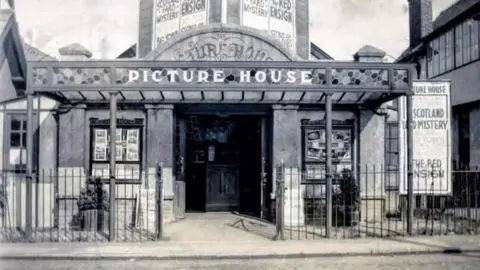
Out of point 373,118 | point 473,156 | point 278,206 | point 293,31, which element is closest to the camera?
point 278,206

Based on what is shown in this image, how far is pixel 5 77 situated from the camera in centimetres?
1375

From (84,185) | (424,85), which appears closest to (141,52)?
(84,185)

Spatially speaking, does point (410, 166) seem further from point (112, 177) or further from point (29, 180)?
point (29, 180)

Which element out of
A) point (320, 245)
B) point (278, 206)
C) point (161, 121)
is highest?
point (161, 121)

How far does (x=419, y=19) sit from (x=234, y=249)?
16.3 metres

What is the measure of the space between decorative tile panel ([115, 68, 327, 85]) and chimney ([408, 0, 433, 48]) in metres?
11.6

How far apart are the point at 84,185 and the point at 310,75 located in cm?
640

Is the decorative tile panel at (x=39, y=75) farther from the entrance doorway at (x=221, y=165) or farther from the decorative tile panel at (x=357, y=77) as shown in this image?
the decorative tile panel at (x=357, y=77)

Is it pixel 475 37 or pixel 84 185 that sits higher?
pixel 475 37

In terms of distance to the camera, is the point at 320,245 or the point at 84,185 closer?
the point at 320,245

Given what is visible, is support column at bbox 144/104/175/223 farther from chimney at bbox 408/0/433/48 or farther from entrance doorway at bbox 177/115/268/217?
chimney at bbox 408/0/433/48

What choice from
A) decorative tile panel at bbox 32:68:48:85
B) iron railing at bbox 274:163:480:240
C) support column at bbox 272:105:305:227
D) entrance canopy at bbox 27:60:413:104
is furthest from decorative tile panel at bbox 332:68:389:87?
decorative tile panel at bbox 32:68:48:85

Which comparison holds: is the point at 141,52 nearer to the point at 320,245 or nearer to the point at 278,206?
the point at 278,206

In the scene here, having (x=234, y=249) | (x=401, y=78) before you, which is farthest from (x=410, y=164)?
(x=234, y=249)
